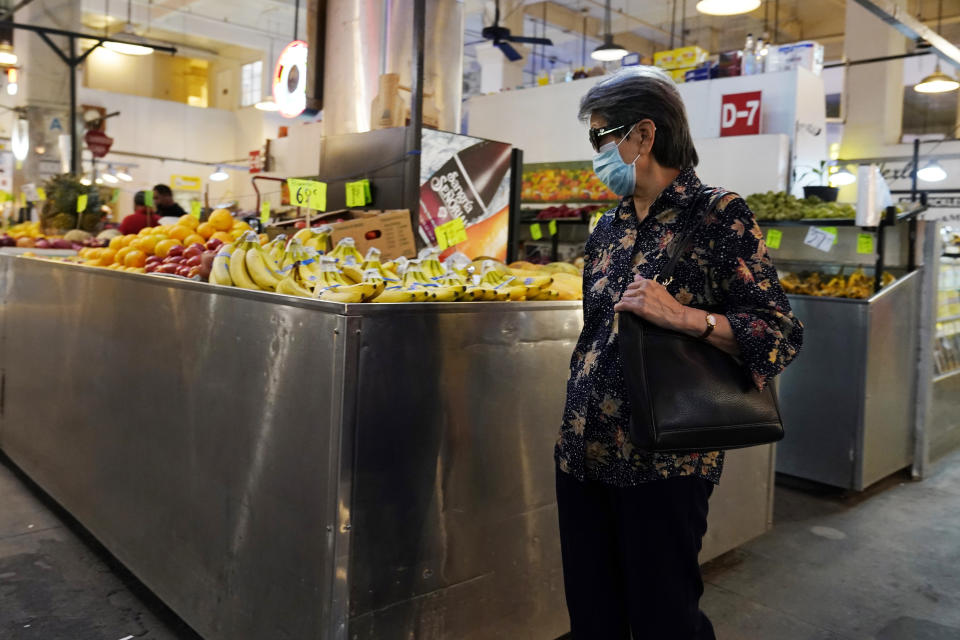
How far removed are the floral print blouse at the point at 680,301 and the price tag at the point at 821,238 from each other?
3963 millimetres

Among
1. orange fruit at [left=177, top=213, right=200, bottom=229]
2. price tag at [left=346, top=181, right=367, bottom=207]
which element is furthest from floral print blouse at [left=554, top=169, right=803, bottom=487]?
orange fruit at [left=177, top=213, right=200, bottom=229]

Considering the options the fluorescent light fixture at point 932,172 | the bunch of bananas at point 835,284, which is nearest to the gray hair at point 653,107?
the bunch of bananas at point 835,284

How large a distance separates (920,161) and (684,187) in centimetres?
1507

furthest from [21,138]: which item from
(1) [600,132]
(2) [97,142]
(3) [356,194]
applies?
(1) [600,132]

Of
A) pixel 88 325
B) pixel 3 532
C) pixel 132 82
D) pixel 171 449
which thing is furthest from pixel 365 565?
pixel 132 82

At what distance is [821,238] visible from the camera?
5.38 metres

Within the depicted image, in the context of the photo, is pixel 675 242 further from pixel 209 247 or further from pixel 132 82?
pixel 132 82

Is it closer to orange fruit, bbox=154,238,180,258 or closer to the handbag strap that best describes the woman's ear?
the handbag strap

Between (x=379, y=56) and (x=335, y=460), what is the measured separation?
8.74 ft

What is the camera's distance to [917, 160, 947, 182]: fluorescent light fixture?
13.3 metres

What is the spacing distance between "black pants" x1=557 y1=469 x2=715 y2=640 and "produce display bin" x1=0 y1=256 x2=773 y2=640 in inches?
19.7

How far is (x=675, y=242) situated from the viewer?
5.74 ft

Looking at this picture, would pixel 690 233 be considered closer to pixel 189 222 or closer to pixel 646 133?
pixel 646 133

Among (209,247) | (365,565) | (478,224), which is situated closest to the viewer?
(365,565)
